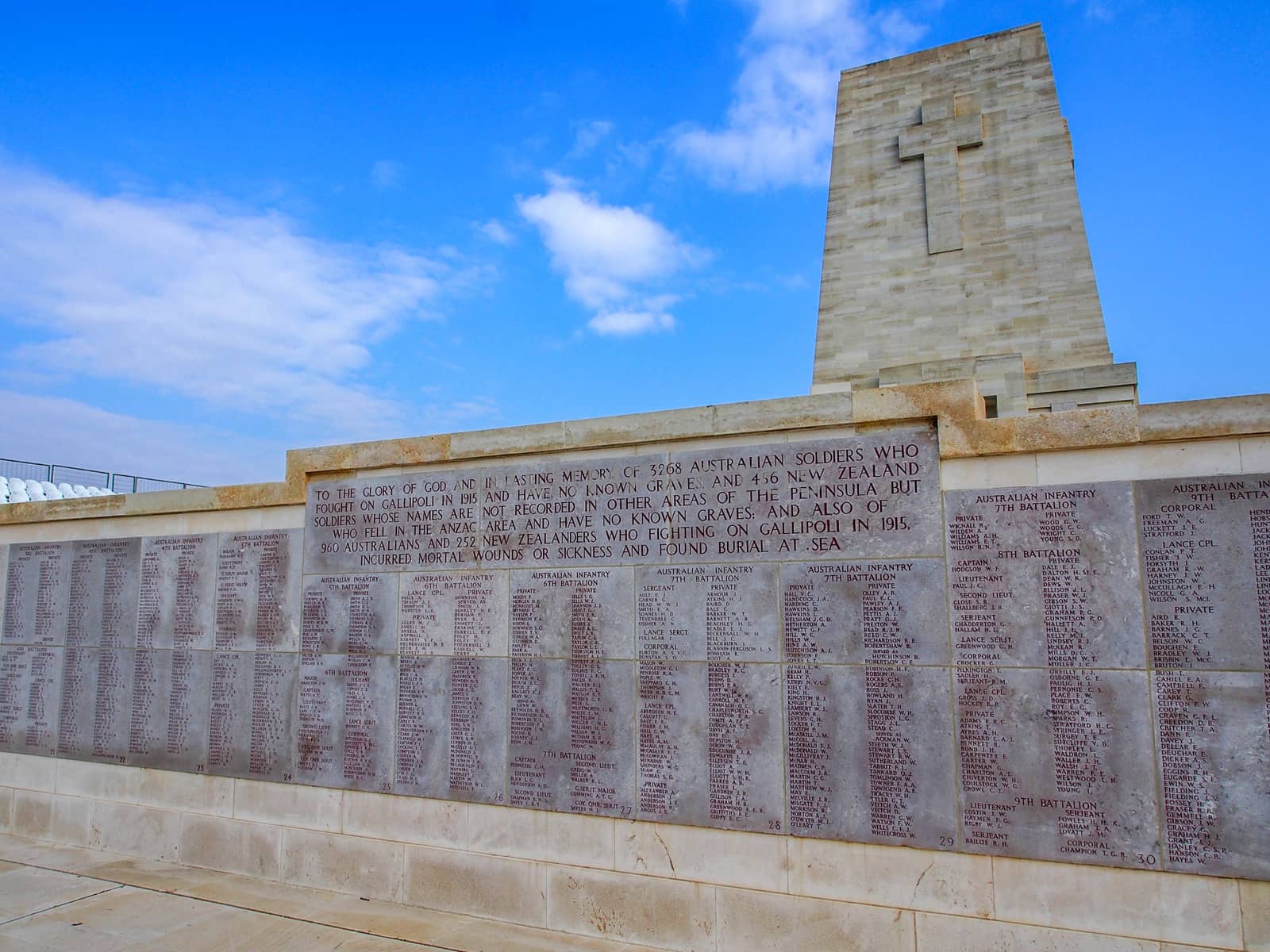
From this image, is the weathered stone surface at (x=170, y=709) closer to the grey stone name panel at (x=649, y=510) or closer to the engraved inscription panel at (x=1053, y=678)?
the grey stone name panel at (x=649, y=510)

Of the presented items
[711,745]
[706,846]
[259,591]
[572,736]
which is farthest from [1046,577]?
[259,591]

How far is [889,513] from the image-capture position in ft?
18.8

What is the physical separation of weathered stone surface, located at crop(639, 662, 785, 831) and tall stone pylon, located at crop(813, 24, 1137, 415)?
39.4ft

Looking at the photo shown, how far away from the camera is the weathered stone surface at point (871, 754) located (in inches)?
212

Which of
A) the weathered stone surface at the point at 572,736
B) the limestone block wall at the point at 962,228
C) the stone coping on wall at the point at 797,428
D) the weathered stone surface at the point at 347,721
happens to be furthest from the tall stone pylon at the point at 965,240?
the weathered stone surface at the point at 347,721

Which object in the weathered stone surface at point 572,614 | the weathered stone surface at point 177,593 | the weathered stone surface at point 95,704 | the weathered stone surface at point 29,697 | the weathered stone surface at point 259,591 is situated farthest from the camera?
the weathered stone surface at point 29,697

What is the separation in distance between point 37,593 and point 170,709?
2586 millimetres

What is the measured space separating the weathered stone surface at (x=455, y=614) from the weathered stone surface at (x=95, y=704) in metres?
3.60

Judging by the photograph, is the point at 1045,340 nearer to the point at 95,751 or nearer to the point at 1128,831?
the point at 1128,831

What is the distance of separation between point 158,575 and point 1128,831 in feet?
28.7

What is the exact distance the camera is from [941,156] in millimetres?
17797

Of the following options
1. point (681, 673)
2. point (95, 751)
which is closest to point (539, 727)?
point (681, 673)

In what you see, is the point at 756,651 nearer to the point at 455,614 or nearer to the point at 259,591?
the point at 455,614

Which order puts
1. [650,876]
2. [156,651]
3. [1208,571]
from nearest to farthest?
[1208,571] < [650,876] < [156,651]
